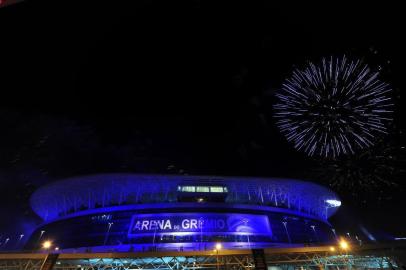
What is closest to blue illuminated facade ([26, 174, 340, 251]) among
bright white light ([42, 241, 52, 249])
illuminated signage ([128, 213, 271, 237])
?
illuminated signage ([128, 213, 271, 237])

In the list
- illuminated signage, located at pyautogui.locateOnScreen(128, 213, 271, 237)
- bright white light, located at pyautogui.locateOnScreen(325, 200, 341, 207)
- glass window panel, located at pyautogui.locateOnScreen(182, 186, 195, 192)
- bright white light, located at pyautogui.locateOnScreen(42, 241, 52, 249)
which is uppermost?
bright white light, located at pyautogui.locateOnScreen(325, 200, 341, 207)

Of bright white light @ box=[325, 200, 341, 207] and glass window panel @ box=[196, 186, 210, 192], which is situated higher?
bright white light @ box=[325, 200, 341, 207]

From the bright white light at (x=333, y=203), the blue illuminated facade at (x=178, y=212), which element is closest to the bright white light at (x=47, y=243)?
the blue illuminated facade at (x=178, y=212)

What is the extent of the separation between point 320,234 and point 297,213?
8243mm

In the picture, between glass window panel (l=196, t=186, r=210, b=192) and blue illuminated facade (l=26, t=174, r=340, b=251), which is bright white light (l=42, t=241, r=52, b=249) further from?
glass window panel (l=196, t=186, r=210, b=192)

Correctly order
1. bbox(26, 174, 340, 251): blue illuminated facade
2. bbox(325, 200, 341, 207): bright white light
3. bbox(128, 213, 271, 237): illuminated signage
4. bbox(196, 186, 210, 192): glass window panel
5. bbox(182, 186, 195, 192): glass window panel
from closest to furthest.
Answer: bbox(26, 174, 340, 251): blue illuminated facade
bbox(128, 213, 271, 237): illuminated signage
bbox(182, 186, 195, 192): glass window panel
bbox(196, 186, 210, 192): glass window panel
bbox(325, 200, 341, 207): bright white light

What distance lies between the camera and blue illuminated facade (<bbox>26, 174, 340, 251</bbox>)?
5734 centimetres

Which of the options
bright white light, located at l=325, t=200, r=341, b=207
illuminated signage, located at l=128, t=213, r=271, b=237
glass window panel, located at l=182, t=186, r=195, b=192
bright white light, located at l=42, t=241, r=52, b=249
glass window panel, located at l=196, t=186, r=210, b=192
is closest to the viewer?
illuminated signage, located at l=128, t=213, r=271, b=237

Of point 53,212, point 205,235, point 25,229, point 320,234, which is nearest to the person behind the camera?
point 205,235

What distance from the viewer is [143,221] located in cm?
5928

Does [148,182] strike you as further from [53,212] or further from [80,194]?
[53,212]

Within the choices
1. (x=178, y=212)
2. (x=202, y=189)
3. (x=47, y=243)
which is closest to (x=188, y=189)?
(x=202, y=189)

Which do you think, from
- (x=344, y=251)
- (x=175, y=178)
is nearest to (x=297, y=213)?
(x=175, y=178)

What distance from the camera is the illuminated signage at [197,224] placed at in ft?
189
